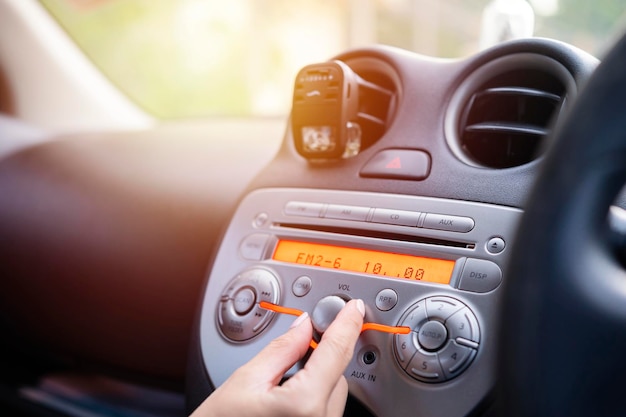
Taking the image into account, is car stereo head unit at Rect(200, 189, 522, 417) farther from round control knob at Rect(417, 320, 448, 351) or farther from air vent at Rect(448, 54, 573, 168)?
air vent at Rect(448, 54, 573, 168)

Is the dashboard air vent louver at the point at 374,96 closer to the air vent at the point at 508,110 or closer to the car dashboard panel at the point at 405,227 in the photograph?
the car dashboard panel at the point at 405,227

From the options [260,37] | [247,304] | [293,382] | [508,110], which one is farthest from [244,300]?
[260,37]

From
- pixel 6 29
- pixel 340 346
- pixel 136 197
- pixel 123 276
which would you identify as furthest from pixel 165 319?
pixel 6 29

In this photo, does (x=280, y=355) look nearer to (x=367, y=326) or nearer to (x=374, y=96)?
(x=367, y=326)

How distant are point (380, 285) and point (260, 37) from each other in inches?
39.3

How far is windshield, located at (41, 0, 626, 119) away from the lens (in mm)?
979

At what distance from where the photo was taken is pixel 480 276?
65 cm

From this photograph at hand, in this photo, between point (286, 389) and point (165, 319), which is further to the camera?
point (165, 319)

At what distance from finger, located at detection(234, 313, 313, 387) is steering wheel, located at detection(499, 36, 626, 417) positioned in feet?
0.76

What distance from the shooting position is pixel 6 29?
1.67m

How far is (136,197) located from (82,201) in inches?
4.8

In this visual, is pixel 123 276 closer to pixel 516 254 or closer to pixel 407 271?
pixel 407 271

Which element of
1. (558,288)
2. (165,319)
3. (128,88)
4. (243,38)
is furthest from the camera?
(128,88)

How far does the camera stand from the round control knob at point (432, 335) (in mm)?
619
